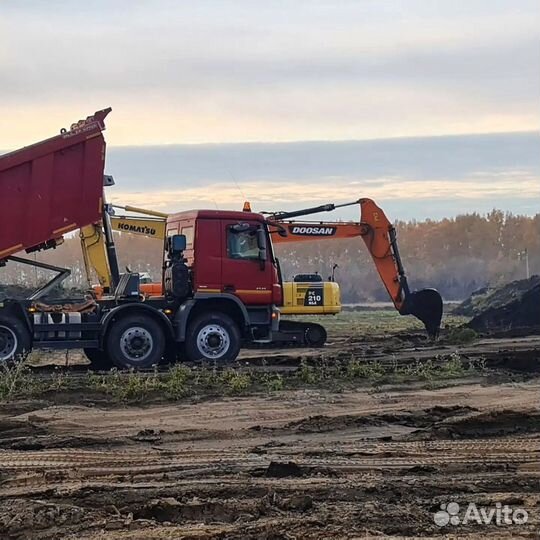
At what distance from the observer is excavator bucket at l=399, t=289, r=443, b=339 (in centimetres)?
2461

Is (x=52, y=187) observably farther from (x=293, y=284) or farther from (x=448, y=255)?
(x=448, y=255)

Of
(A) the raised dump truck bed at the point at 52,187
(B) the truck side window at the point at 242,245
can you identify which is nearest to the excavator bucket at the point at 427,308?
(B) the truck side window at the point at 242,245

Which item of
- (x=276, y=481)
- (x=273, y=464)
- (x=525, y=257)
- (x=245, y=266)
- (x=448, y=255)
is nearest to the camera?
(x=276, y=481)

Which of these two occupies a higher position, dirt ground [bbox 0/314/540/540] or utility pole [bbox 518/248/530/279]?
utility pole [bbox 518/248/530/279]

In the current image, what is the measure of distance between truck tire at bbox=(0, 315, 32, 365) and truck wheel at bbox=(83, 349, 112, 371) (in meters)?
1.49

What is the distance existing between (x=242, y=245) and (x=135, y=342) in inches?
108

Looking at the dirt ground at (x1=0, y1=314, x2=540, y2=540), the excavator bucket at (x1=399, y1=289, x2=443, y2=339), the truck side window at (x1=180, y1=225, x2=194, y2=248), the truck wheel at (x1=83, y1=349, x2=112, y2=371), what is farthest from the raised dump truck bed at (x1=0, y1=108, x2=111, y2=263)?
the excavator bucket at (x1=399, y1=289, x2=443, y2=339)

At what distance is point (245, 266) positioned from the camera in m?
18.9

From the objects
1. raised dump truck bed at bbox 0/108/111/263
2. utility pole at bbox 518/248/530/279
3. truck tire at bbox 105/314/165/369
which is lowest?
truck tire at bbox 105/314/165/369

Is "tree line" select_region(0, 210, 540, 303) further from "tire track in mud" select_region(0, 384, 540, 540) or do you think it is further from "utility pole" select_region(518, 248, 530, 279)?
"tire track in mud" select_region(0, 384, 540, 540)

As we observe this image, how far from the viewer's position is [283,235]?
73.2 feet

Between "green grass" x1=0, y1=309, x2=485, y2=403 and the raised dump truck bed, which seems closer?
"green grass" x1=0, y1=309, x2=485, y2=403

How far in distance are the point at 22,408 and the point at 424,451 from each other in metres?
5.69

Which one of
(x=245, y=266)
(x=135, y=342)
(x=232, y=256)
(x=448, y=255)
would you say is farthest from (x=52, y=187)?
(x=448, y=255)
